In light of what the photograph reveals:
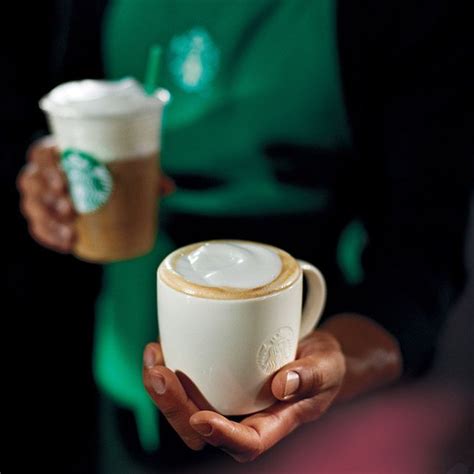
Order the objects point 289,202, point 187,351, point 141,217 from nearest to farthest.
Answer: point 187,351 < point 141,217 < point 289,202

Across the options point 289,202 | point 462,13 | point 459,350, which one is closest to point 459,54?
point 462,13

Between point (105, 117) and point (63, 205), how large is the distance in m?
0.14

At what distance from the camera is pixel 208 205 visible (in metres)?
0.86

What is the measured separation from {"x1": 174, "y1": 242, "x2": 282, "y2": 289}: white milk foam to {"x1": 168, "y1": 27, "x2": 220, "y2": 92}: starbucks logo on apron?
44cm

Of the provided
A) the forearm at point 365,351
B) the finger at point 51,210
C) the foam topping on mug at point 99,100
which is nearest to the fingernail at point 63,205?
the finger at point 51,210

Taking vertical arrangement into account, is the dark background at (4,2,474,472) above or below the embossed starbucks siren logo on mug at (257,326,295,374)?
below

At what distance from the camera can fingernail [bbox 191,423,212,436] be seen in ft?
1.43

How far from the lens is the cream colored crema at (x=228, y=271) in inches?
16.3

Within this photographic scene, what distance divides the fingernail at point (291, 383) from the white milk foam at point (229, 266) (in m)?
0.08

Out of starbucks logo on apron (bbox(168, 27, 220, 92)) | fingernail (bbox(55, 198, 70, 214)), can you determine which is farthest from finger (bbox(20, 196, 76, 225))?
starbucks logo on apron (bbox(168, 27, 220, 92))

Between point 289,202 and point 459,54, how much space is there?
27 cm

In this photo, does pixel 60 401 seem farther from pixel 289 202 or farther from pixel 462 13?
pixel 462 13

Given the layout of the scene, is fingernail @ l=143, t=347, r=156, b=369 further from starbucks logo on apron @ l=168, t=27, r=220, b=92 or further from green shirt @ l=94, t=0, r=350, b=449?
starbucks logo on apron @ l=168, t=27, r=220, b=92

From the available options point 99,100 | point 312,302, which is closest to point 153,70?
point 99,100
